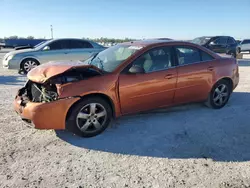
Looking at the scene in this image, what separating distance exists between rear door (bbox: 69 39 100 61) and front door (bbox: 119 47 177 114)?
Answer: 6.61 meters

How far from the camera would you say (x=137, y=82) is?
13.3ft

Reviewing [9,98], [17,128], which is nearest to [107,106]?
[17,128]

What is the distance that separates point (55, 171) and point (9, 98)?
381cm

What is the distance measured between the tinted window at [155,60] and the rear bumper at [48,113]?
55.5 inches

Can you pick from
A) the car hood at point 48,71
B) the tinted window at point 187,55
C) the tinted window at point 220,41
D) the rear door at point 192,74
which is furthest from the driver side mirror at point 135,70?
the tinted window at point 220,41

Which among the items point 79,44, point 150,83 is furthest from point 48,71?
point 79,44

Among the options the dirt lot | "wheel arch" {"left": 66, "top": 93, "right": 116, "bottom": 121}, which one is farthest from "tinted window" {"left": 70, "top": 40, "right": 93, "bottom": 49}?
"wheel arch" {"left": 66, "top": 93, "right": 116, "bottom": 121}

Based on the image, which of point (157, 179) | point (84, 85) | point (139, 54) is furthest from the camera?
point (139, 54)

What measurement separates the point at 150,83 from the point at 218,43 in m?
12.9

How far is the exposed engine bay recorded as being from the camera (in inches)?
142

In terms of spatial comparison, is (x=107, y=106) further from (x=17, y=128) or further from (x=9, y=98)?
(x=9, y=98)

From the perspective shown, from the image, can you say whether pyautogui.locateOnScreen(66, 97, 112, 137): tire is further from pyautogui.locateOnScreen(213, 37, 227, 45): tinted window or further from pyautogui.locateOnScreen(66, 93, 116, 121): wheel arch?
pyautogui.locateOnScreen(213, 37, 227, 45): tinted window

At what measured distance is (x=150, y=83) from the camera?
13.7 ft

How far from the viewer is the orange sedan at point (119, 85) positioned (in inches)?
140
